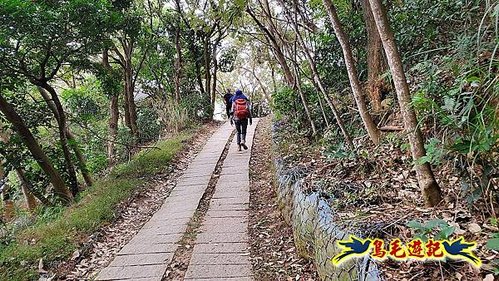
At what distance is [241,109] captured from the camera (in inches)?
282

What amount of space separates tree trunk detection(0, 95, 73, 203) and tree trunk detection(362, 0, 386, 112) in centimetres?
497

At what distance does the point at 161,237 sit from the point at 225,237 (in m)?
Result: 0.70

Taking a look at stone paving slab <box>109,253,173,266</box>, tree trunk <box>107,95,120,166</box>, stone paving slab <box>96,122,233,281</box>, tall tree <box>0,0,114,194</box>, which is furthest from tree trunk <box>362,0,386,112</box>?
tree trunk <box>107,95,120,166</box>

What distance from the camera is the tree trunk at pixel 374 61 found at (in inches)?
171

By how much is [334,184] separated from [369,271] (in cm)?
125

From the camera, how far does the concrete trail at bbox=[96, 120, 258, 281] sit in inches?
124

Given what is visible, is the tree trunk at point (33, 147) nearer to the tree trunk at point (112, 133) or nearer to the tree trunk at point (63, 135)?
the tree trunk at point (63, 135)

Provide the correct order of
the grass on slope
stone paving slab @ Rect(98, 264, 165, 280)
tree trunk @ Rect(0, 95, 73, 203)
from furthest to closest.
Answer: tree trunk @ Rect(0, 95, 73, 203), the grass on slope, stone paving slab @ Rect(98, 264, 165, 280)

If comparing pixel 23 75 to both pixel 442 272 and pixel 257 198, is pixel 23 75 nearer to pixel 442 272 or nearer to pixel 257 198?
pixel 257 198

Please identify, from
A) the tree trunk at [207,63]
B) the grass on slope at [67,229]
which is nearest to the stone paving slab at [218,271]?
the grass on slope at [67,229]

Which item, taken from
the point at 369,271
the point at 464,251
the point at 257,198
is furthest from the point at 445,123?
the point at 257,198

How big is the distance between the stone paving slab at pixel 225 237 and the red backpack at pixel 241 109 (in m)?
1.51

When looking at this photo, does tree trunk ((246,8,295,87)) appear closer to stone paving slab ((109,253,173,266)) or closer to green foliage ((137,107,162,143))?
stone paving slab ((109,253,173,266))

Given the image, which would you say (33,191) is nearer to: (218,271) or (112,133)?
(112,133)
